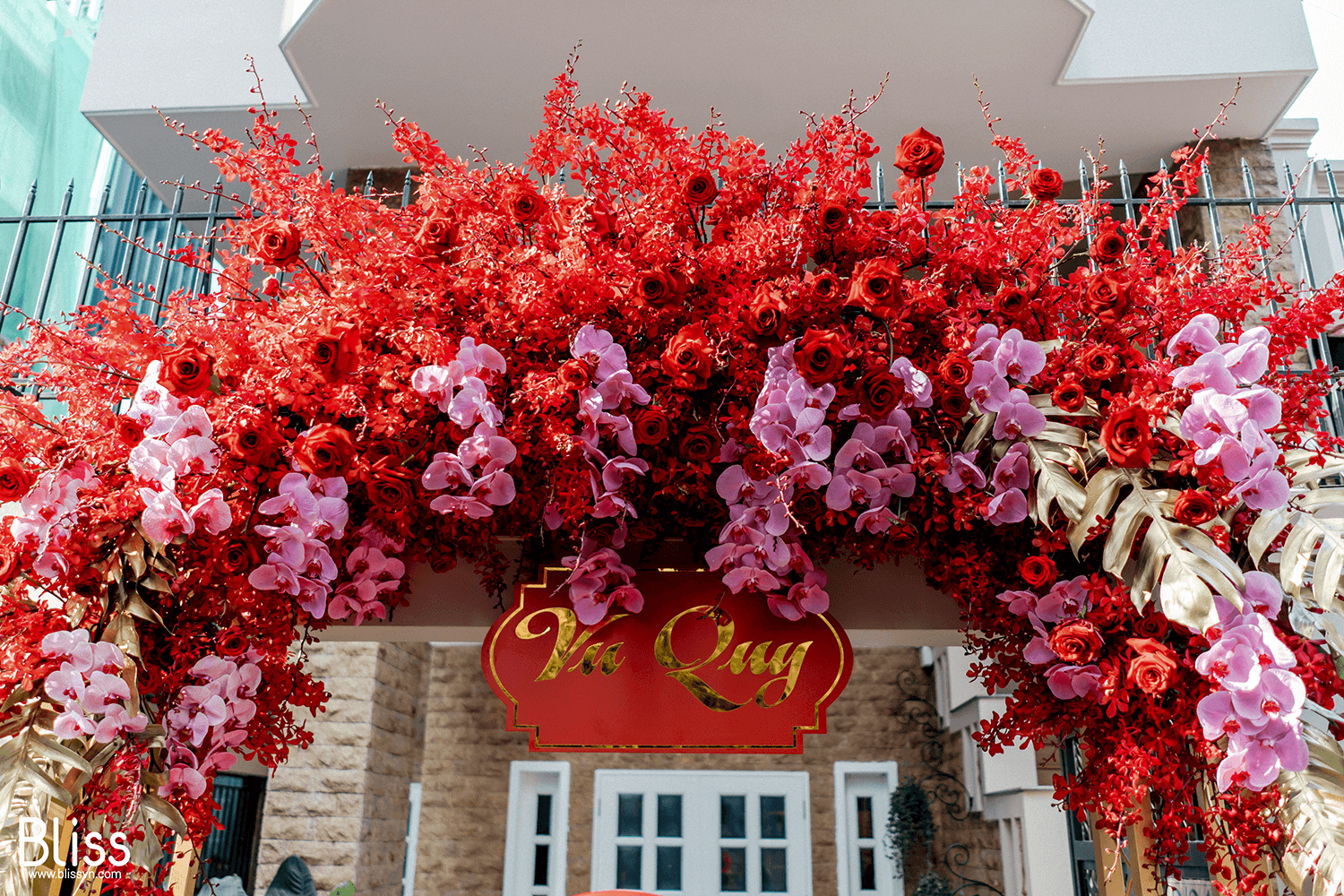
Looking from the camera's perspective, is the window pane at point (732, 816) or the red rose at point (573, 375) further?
the window pane at point (732, 816)

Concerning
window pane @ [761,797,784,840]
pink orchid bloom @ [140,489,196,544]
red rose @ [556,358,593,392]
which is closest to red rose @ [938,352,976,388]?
red rose @ [556,358,593,392]

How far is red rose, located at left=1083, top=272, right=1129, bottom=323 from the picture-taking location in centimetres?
151

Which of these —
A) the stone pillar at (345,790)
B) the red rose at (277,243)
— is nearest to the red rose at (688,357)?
the red rose at (277,243)

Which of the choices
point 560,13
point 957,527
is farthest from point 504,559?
point 560,13

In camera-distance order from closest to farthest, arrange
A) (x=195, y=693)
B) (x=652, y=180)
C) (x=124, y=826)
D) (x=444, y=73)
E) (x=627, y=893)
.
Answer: (x=124, y=826)
(x=195, y=693)
(x=652, y=180)
(x=627, y=893)
(x=444, y=73)

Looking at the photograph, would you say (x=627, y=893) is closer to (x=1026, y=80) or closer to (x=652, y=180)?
(x=652, y=180)

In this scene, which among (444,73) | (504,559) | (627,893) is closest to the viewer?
(504,559)

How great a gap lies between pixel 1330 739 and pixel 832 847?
20.2 feet

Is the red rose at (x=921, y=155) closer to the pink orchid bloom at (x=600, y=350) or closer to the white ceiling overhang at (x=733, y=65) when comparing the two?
the pink orchid bloom at (x=600, y=350)

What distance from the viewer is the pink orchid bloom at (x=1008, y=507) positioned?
1.46 m

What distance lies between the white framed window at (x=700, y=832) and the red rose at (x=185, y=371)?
20.5ft

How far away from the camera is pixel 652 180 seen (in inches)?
63.5

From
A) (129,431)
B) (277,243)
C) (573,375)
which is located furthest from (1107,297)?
(129,431)

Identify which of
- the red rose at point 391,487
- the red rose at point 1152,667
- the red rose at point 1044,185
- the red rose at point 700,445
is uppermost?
the red rose at point 1044,185
